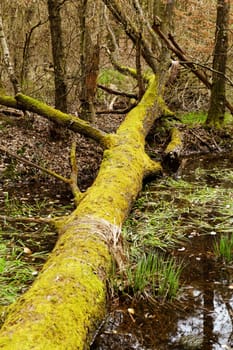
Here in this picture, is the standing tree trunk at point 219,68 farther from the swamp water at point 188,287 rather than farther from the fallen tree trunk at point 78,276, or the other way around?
the fallen tree trunk at point 78,276

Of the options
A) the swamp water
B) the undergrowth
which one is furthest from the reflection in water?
the undergrowth

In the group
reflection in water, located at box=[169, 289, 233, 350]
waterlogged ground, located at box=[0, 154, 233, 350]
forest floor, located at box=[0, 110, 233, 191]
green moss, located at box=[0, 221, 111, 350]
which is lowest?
reflection in water, located at box=[169, 289, 233, 350]

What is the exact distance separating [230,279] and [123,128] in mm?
4147

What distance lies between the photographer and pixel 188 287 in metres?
4.11

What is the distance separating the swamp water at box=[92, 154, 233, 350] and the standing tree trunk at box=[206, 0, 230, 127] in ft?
12.6

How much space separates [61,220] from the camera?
5020mm

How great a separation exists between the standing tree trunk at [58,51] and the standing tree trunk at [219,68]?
3732 mm

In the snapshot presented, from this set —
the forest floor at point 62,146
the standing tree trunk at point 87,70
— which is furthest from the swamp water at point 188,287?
the standing tree trunk at point 87,70

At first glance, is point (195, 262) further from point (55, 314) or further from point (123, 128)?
point (123, 128)

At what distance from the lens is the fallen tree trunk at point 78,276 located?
2.57 meters

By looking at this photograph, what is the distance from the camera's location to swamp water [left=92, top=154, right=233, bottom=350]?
3354 millimetres

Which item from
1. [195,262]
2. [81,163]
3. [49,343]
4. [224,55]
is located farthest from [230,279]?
[224,55]

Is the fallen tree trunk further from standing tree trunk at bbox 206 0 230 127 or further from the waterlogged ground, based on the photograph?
standing tree trunk at bbox 206 0 230 127

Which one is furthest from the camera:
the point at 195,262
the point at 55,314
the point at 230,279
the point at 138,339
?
the point at 195,262
